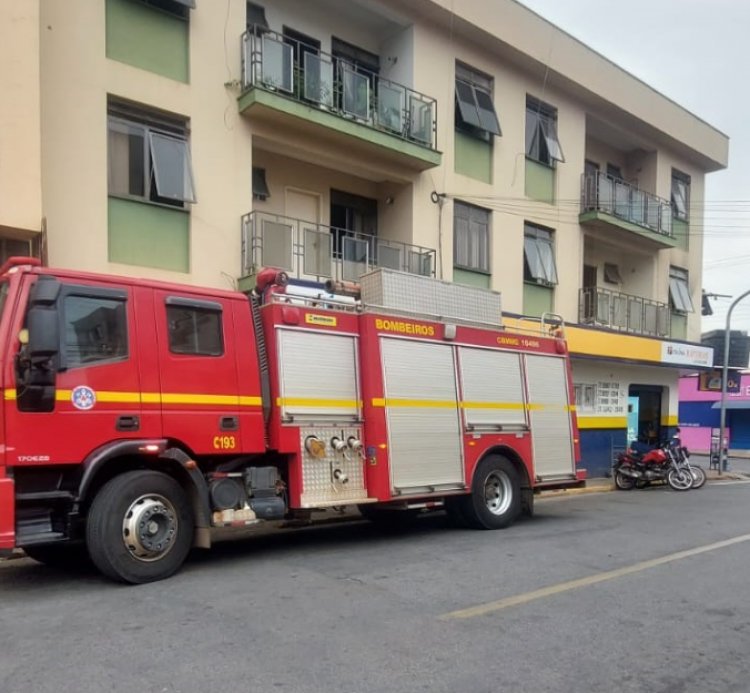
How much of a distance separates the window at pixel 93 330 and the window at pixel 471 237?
985 centimetres

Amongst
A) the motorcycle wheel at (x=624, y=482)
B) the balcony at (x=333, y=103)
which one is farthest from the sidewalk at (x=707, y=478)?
the balcony at (x=333, y=103)

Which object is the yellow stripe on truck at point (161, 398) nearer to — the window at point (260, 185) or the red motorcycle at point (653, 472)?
the window at point (260, 185)

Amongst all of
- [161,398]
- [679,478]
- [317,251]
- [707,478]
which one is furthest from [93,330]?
[707,478]

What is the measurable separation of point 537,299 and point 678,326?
7.63m

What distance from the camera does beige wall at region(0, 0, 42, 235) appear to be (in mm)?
8914

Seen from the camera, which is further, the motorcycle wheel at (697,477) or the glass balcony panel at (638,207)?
the glass balcony panel at (638,207)

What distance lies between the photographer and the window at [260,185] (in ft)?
43.2

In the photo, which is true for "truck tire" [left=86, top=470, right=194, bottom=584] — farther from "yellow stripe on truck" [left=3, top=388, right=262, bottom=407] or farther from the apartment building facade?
the apartment building facade

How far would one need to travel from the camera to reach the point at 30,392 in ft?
19.0

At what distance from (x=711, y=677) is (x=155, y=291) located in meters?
5.57

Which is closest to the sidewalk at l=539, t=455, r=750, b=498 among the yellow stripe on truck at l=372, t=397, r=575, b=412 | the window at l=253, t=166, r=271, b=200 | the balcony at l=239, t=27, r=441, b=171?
the yellow stripe on truck at l=372, t=397, r=575, b=412

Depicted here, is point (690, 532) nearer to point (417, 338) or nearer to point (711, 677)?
point (417, 338)

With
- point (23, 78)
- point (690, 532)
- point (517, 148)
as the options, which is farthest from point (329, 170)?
point (690, 532)

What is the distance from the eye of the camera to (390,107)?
13984mm
